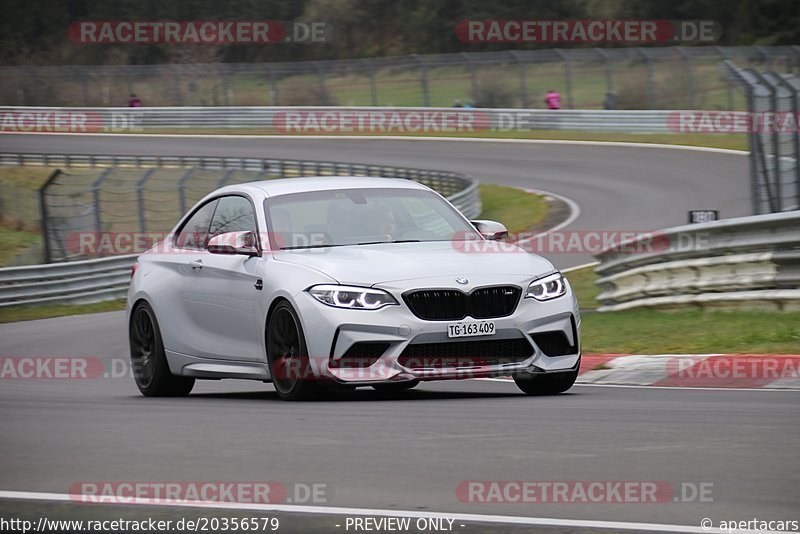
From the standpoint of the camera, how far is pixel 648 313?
1691 centimetres

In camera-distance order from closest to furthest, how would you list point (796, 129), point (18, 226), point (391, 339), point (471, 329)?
point (391, 339) → point (471, 329) → point (796, 129) → point (18, 226)

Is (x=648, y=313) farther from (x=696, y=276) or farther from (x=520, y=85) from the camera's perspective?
(x=520, y=85)

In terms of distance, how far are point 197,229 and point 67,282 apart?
16.7 metres

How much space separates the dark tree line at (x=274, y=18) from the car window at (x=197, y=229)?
7197 cm

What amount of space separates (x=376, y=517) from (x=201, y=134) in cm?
5571

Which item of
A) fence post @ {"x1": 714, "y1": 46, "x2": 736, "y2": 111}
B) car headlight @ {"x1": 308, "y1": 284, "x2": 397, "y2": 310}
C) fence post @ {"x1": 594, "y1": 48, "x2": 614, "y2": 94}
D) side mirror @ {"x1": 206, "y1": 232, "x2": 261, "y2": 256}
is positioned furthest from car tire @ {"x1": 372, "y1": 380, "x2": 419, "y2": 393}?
fence post @ {"x1": 594, "y1": 48, "x2": 614, "y2": 94}

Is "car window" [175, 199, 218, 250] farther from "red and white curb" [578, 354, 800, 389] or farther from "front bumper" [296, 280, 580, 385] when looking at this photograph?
"red and white curb" [578, 354, 800, 389]

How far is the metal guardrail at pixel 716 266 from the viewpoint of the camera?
14.2 metres

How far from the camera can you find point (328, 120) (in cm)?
5797

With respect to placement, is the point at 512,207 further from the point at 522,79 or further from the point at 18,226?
the point at 522,79

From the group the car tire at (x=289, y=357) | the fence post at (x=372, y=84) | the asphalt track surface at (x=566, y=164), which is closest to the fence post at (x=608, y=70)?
the asphalt track surface at (x=566, y=164)

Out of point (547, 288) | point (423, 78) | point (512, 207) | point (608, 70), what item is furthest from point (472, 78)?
point (547, 288)

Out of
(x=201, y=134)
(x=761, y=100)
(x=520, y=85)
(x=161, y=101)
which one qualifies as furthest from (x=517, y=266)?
(x=161, y=101)

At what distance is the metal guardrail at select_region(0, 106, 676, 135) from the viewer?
1960 inches
